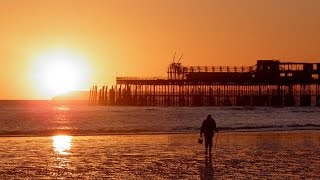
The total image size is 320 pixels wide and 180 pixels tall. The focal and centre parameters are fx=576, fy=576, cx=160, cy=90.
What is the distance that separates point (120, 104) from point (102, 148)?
3281 inches

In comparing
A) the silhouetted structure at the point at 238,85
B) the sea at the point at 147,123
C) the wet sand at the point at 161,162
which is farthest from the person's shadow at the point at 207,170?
the silhouetted structure at the point at 238,85

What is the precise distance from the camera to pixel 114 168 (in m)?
17.9

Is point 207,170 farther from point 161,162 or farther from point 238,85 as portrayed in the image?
point 238,85

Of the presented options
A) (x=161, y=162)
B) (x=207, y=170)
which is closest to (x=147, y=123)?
(x=161, y=162)

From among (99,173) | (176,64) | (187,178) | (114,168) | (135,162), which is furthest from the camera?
(176,64)

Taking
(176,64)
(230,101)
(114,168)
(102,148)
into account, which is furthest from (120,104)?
(114,168)

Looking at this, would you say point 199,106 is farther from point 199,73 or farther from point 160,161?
point 160,161

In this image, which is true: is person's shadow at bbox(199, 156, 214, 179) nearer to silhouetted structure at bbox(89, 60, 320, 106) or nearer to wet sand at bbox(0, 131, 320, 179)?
wet sand at bbox(0, 131, 320, 179)

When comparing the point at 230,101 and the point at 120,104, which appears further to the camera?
the point at 120,104

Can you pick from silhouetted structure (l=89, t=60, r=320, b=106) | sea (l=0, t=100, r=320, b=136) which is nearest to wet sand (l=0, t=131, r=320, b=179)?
sea (l=0, t=100, r=320, b=136)

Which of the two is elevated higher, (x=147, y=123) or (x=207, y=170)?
(x=207, y=170)

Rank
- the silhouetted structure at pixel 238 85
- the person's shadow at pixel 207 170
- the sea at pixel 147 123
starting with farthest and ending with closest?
the silhouetted structure at pixel 238 85 → the sea at pixel 147 123 → the person's shadow at pixel 207 170

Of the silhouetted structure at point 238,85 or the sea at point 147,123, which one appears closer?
the sea at point 147,123

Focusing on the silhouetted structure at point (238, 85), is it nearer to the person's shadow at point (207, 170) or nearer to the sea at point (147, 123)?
the sea at point (147, 123)
